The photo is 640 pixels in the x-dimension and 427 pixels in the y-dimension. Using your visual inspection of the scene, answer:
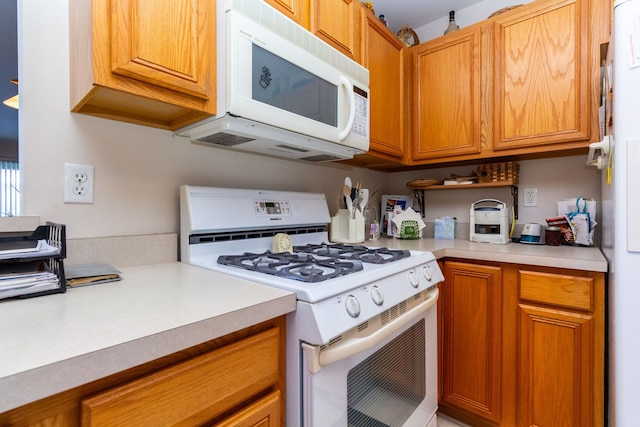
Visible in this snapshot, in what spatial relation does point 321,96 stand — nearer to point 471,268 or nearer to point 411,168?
point 471,268

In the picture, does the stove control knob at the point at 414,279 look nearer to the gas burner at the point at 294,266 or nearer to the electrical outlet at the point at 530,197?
the gas burner at the point at 294,266

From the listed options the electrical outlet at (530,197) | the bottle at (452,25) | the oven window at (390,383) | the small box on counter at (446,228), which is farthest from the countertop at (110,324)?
the bottle at (452,25)

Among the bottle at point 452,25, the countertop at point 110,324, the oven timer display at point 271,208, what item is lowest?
the countertop at point 110,324

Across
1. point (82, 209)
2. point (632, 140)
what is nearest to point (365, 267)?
point (632, 140)

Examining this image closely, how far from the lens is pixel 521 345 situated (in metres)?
1.41

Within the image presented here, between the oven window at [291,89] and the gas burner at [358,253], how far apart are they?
21.3 inches

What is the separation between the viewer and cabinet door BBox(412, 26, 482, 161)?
5.88ft

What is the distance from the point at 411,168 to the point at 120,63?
1.90 m

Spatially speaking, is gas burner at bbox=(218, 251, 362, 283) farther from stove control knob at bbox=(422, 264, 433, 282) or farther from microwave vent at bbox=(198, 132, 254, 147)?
microwave vent at bbox=(198, 132, 254, 147)

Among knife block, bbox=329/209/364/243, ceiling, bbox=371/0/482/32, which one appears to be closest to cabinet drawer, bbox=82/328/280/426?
knife block, bbox=329/209/364/243

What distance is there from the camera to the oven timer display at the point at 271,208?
4.54 ft

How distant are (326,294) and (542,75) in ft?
5.34

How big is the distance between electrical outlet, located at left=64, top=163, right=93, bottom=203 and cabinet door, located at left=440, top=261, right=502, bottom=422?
1548mm

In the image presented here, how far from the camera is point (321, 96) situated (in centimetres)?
128
